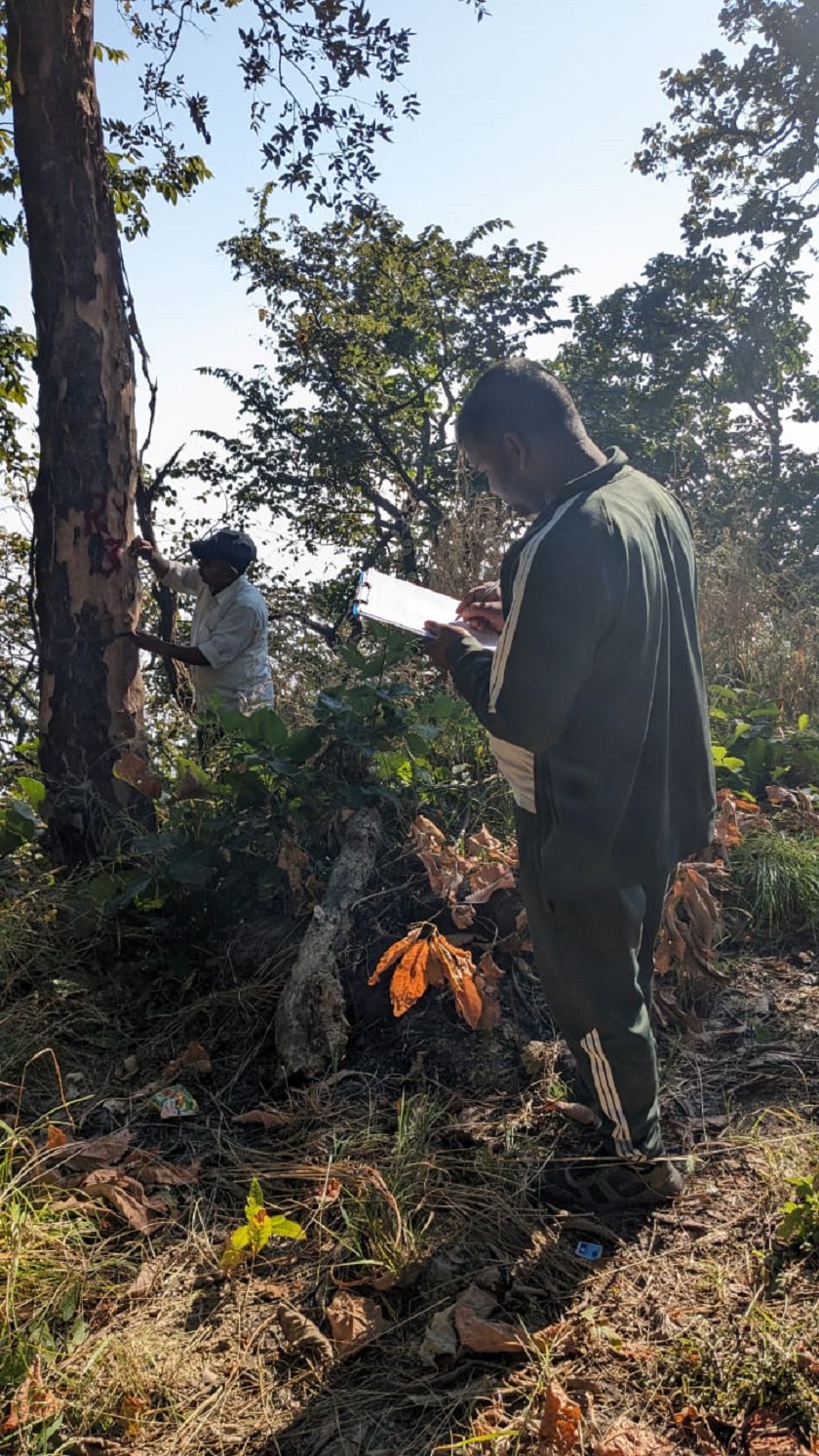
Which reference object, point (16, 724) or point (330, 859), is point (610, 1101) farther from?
point (16, 724)

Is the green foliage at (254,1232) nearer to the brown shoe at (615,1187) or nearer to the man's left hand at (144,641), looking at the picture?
the brown shoe at (615,1187)

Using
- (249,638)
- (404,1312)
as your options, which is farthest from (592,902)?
(249,638)

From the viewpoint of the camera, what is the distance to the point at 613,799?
221 cm

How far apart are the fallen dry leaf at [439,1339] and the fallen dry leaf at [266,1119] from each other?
2.90 ft

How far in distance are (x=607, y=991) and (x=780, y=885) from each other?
1842 mm

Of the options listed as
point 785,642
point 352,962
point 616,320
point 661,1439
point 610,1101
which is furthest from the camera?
point 616,320

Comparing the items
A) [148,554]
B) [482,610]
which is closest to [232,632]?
[148,554]

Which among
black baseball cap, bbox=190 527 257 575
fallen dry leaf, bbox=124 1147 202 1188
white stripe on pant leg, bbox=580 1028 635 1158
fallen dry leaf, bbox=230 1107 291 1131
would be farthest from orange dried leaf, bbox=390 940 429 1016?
black baseball cap, bbox=190 527 257 575

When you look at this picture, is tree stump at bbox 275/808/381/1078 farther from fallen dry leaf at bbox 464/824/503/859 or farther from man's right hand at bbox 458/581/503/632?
man's right hand at bbox 458/581/503/632

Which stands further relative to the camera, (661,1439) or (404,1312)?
(404,1312)

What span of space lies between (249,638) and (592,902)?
3.30 meters

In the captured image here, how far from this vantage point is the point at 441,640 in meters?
2.53

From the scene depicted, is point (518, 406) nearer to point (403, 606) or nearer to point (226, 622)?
point (403, 606)

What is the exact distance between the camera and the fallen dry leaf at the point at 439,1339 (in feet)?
6.54
